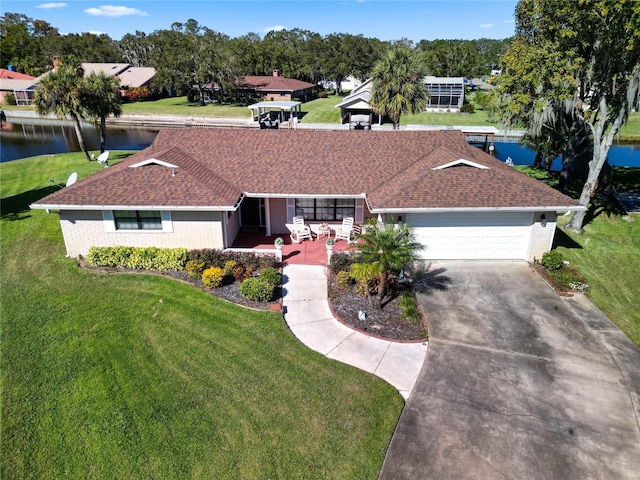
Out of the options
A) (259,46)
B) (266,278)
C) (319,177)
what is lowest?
(266,278)

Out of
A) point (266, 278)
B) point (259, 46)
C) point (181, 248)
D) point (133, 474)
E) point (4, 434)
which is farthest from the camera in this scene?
point (259, 46)

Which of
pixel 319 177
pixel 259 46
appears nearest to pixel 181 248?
pixel 319 177

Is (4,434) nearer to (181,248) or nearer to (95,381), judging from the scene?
(95,381)

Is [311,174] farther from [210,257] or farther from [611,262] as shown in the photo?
[611,262]

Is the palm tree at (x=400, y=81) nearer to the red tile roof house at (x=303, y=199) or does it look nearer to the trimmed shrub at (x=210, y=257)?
the red tile roof house at (x=303, y=199)

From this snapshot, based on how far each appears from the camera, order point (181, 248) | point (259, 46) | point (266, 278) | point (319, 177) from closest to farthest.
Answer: point (266, 278), point (181, 248), point (319, 177), point (259, 46)

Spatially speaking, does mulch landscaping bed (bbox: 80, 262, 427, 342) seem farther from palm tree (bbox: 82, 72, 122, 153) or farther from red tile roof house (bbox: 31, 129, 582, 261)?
palm tree (bbox: 82, 72, 122, 153)

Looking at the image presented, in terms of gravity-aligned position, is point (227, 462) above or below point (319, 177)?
below
